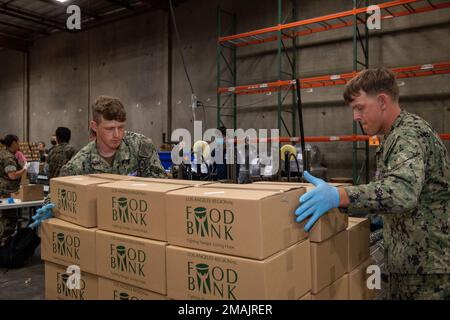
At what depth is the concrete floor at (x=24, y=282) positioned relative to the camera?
125 inches

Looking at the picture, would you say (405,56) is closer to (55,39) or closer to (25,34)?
(55,39)

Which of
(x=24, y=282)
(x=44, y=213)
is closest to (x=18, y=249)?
(x=24, y=282)

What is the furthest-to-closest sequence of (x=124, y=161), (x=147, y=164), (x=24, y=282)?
(x=24, y=282), (x=147, y=164), (x=124, y=161)

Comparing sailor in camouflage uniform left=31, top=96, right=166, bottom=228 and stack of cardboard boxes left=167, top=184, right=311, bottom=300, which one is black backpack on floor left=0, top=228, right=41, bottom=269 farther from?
Answer: stack of cardboard boxes left=167, top=184, right=311, bottom=300

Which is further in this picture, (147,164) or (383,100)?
(147,164)

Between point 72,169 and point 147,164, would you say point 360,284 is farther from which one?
point 72,169

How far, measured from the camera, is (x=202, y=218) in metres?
1.06

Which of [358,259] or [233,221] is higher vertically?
[233,221]

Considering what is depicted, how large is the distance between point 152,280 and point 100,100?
3.83 ft

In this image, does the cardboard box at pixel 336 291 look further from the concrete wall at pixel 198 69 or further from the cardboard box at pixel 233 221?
the concrete wall at pixel 198 69

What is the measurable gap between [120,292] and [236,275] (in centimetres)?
53

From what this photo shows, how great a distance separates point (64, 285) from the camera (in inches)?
58.6

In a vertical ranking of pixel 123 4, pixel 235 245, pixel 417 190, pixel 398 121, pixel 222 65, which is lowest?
pixel 235 245

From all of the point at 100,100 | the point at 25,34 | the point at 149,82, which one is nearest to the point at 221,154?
the point at 100,100
